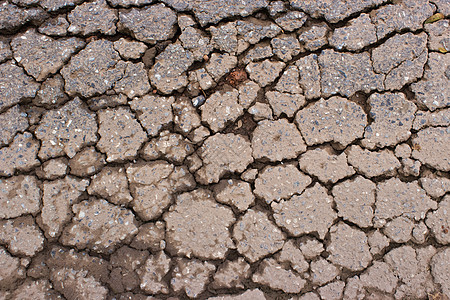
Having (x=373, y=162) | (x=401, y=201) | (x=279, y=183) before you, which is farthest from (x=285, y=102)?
(x=401, y=201)

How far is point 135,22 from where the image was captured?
2182 mm

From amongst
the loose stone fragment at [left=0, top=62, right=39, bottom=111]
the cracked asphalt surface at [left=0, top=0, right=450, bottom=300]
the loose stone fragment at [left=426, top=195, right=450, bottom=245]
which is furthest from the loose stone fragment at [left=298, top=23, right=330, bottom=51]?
the loose stone fragment at [left=0, top=62, right=39, bottom=111]

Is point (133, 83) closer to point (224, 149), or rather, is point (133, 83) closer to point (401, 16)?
point (224, 149)

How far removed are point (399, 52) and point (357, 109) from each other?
48 centimetres

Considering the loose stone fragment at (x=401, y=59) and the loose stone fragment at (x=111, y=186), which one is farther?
the loose stone fragment at (x=401, y=59)

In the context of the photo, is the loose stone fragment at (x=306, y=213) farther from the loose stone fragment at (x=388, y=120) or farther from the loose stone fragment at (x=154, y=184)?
the loose stone fragment at (x=154, y=184)

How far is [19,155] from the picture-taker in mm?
2035

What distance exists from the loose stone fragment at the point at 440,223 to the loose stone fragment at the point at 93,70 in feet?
6.85

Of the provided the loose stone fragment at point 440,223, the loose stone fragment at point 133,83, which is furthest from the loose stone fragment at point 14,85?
the loose stone fragment at point 440,223

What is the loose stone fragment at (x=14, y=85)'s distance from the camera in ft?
6.90

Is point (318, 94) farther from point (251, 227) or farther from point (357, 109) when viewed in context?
point (251, 227)

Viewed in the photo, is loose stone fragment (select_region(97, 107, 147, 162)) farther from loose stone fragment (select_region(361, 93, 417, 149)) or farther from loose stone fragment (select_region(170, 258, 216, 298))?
loose stone fragment (select_region(361, 93, 417, 149))

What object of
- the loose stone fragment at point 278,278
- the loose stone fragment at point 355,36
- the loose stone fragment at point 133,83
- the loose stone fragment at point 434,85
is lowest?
the loose stone fragment at point 278,278

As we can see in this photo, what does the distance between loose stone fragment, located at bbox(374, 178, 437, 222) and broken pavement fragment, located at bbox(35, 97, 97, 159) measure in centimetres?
177
